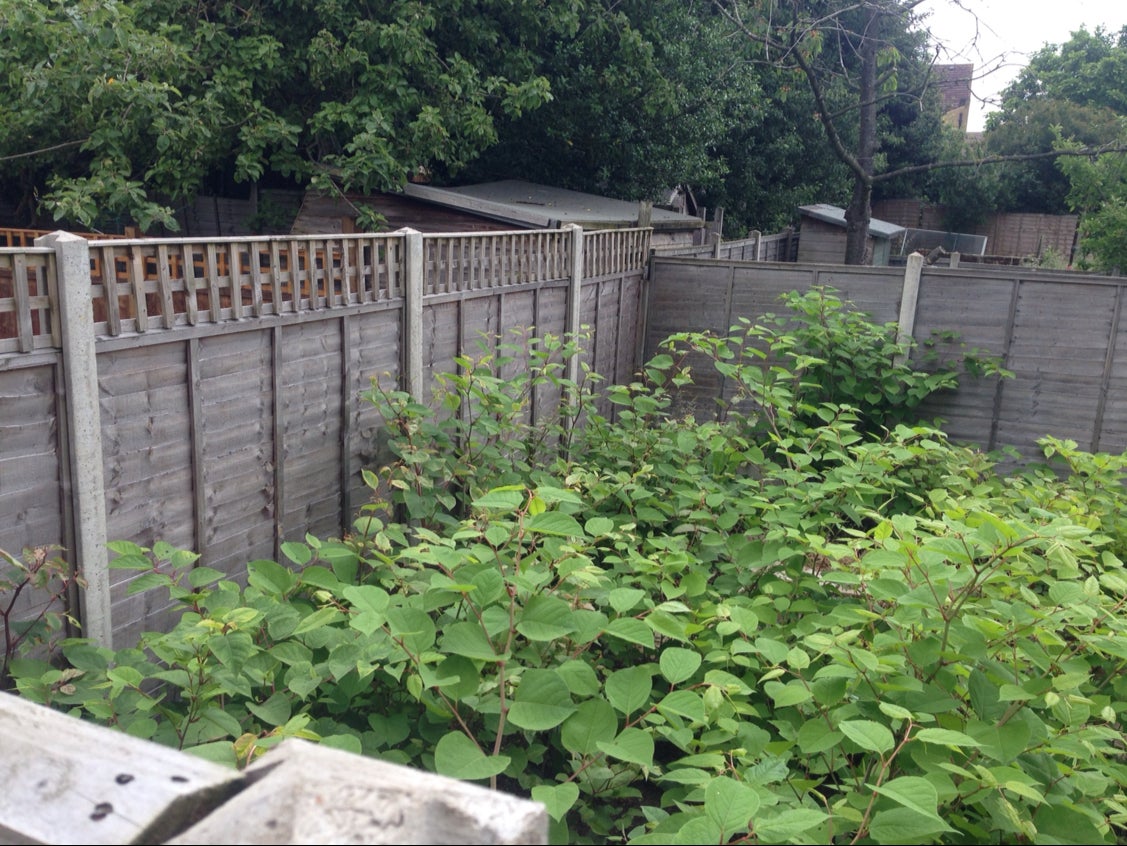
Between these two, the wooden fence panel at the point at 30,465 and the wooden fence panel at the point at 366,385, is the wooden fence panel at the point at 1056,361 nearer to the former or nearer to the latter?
the wooden fence panel at the point at 366,385

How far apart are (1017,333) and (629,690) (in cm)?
689

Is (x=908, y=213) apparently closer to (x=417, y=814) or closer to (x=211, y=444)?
(x=211, y=444)

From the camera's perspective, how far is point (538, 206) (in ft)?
35.7

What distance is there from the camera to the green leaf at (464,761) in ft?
6.12

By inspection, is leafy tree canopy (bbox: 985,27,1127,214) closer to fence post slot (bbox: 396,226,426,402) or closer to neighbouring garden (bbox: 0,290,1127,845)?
fence post slot (bbox: 396,226,426,402)

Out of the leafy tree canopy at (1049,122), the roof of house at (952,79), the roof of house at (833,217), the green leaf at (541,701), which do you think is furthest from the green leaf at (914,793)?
the leafy tree canopy at (1049,122)

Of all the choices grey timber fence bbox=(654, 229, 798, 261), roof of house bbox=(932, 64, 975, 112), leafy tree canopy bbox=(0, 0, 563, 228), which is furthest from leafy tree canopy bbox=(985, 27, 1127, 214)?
leafy tree canopy bbox=(0, 0, 563, 228)

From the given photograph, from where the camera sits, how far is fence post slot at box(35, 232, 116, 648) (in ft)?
10.1

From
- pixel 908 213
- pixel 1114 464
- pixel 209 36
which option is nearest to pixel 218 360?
pixel 1114 464

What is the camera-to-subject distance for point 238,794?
2.21ft

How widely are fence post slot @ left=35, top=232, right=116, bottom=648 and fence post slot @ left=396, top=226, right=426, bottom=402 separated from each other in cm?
215

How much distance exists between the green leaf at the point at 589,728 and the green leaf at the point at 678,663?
173mm

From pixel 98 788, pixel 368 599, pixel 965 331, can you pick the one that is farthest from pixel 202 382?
pixel 965 331

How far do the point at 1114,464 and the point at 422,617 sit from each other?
4.19 meters
